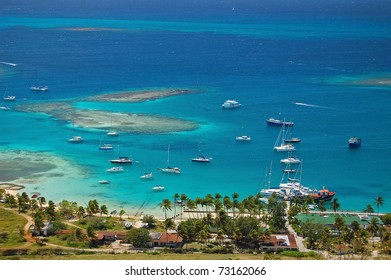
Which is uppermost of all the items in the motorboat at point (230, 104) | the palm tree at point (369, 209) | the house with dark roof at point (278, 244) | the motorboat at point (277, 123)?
the motorboat at point (230, 104)

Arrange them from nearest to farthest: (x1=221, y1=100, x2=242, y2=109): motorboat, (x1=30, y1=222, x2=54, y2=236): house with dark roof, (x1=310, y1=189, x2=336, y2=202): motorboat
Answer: (x1=30, y1=222, x2=54, y2=236): house with dark roof < (x1=310, y1=189, x2=336, y2=202): motorboat < (x1=221, y1=100, x2=242, y2=109): motorboat

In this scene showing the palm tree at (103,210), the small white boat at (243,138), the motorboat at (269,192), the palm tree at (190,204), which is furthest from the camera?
the small white boat at (243,138)

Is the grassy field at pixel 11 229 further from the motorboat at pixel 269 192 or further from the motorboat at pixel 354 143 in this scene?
the motorboat at pixel 354 143

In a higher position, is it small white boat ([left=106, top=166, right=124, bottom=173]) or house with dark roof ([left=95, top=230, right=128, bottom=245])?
small white boat ([left=106, top=166, right=124, bottom=173])

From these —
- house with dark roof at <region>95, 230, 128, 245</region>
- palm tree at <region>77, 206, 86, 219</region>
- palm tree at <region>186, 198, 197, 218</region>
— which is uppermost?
palm tree at <region>186, 198, 197, 218</region>

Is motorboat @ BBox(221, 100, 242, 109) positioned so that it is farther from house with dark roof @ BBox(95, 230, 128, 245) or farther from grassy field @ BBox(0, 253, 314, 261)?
grassy field @ BBox(0, 253, 314, 261)

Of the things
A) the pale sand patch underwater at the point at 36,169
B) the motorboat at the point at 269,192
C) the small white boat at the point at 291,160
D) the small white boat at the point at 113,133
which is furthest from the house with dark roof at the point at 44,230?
the small white boat at the point at 291,160

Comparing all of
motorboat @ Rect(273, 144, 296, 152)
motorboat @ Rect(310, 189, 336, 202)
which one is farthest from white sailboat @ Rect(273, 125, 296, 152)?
motorboat @ Rect(310, 189, 336, 202)

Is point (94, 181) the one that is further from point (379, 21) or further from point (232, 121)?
point (379, 21)
